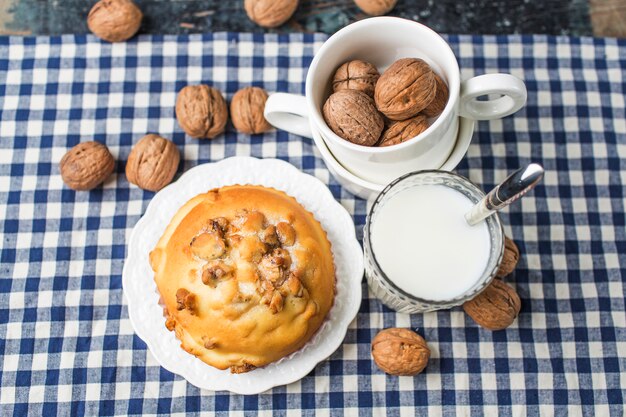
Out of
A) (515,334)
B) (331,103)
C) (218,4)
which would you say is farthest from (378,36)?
(515,334)

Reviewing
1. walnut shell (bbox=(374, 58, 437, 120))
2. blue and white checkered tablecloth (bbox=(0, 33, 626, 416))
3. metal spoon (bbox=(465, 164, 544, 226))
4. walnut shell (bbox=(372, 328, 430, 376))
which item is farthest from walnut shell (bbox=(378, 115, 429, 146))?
walnut shell (bbox=(372, 328, 430, 376))

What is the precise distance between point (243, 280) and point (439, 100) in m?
0.47

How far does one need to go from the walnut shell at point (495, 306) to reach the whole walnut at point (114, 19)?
94cm

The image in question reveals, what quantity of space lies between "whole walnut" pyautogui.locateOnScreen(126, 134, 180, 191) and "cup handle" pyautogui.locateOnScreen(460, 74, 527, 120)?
0.60m

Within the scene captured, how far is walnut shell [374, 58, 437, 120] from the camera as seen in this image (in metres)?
1.05

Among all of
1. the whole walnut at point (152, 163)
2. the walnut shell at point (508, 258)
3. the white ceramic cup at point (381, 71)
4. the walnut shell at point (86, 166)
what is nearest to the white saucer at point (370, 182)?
the white ceramic cup at point (381, 71)

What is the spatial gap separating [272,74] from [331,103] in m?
0.38

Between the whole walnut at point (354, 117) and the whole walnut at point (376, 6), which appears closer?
the whole walnut at point (354, 117)

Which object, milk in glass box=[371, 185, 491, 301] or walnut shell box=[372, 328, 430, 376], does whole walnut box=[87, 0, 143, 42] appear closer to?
milk in glass box=[371, 185, 491, 301]

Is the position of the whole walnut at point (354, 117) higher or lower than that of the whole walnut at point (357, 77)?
lower

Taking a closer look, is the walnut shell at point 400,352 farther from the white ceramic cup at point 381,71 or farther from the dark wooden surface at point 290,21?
the dark wooden surface at point 290,21

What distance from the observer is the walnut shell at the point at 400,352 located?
4.12ft

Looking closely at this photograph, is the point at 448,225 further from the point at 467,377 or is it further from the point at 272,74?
the point at 272,74

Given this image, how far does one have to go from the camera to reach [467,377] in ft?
4.34
